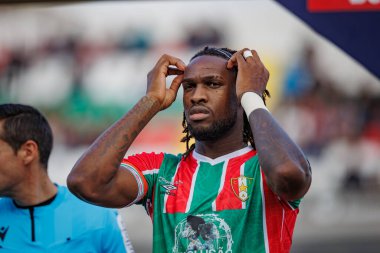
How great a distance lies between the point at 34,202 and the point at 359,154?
7.65 m

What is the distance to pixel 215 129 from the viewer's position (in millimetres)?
2836

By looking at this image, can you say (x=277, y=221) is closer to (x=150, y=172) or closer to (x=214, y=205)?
(x=214, y=205)

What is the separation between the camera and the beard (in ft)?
9.29

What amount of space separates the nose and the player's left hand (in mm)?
134

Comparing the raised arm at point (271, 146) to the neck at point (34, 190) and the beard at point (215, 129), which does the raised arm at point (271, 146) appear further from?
the neck at point (34, 190)

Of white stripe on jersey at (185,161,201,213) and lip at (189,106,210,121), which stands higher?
lip at (189,106,210,121)

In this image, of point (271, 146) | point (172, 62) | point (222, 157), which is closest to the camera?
point (271, 146)

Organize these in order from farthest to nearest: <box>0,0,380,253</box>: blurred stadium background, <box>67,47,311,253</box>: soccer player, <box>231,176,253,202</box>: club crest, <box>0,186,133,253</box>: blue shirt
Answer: <box>0,0,380,253</box>: blurred stadium background < <box>0,186,133,253</box>: blue shirt < <box>231,176,253,202</box>: club crest < <box>67,47,311,253</box>: soccer player

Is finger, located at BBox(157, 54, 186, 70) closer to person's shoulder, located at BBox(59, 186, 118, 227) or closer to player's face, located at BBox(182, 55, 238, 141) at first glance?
player's face, located at BBox(182, 55, 238, 141)

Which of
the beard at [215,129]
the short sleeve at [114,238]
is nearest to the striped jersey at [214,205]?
the beard at [215,129]

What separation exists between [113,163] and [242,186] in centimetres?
51

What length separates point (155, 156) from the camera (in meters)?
3.05

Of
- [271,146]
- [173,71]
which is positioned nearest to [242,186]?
[271,146]

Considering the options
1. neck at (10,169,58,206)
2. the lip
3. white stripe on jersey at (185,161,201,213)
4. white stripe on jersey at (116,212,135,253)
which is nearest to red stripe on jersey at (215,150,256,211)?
white stripe on jersey at (185,161,201,213)
